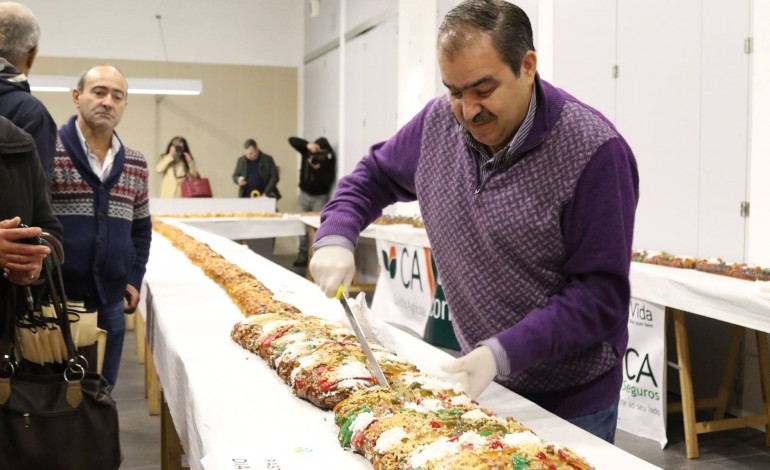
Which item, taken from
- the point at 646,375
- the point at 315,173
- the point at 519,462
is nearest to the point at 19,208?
the point at 519,462

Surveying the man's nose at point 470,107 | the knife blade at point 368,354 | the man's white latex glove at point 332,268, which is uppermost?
the man's nose at point 470,107

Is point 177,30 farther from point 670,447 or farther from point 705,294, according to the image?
point 705,294

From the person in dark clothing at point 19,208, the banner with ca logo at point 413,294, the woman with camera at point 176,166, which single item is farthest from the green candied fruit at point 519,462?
the woman with camera at point 176,166

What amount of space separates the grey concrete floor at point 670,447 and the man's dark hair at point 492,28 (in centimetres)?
299

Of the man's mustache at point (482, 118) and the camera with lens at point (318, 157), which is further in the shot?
the camera with lens at point (318, 157)

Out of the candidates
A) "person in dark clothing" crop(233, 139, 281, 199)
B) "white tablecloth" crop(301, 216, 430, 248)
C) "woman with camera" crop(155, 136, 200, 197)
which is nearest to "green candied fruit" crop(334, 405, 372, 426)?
"white tablecloth" crop(301, 216, 430, 248)

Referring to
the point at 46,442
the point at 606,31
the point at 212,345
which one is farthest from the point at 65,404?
the point at 606,31

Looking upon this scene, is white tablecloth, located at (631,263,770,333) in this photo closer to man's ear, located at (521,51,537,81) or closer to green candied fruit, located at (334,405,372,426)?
man's ear, located at (521,51,537,81)

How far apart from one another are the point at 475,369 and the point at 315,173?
11.5 m

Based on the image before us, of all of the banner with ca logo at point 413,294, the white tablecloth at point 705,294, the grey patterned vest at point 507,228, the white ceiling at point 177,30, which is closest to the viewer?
the grey patterned vest at point 507,228

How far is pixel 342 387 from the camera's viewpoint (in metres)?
1.86

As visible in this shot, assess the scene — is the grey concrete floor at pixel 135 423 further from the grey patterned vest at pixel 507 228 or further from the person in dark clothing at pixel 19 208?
the grey patterned vest at pixel 507 228

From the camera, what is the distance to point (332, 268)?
2025 mm

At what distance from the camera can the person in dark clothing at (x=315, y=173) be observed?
516 inches
